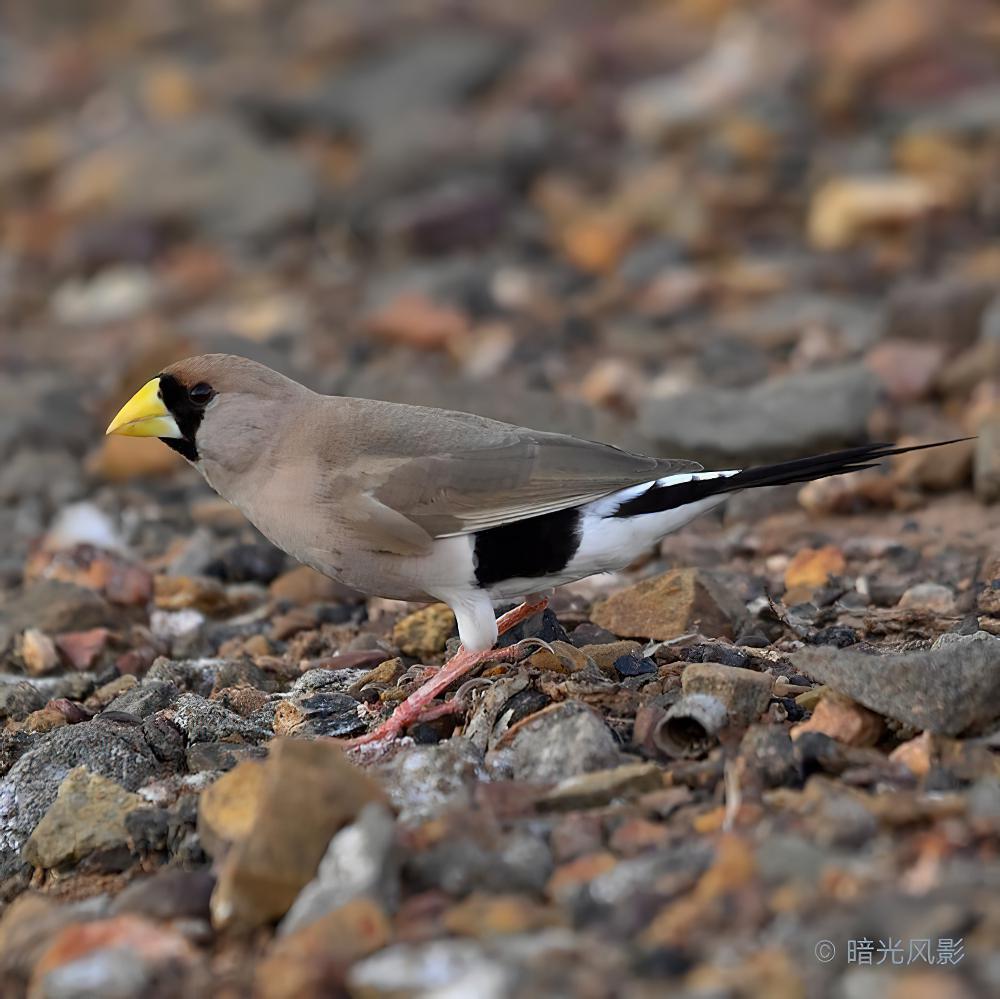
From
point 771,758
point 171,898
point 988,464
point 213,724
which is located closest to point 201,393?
point 213,724

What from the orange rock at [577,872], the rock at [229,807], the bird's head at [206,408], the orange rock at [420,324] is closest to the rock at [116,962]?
the rock at [229,807]

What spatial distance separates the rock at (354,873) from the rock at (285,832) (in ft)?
0.13

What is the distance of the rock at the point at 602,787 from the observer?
3.93m

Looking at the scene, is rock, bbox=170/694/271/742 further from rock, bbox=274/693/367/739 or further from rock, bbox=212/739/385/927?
rock, bbox=212/739/385/927

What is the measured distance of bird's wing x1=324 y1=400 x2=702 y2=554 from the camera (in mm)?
4934

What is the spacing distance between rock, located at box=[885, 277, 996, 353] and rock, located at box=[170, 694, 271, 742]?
17.9 feet

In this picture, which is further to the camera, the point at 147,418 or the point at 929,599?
the point at 929,599

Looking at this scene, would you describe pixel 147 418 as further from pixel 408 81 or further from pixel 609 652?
pixel 408 81

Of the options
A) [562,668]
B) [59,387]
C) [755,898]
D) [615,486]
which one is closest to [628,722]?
[562,668]

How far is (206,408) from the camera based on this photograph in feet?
17.3

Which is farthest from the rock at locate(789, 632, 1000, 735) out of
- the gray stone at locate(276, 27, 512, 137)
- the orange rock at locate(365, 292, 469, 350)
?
the gray stone at locate(276, 27, 512, 137)

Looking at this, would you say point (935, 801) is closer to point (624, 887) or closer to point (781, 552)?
point (624, 887)

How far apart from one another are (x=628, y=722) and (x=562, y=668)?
0.46 metres

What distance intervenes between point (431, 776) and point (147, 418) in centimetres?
177
